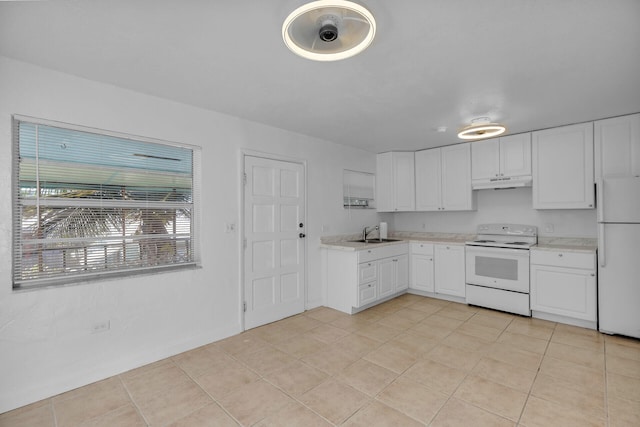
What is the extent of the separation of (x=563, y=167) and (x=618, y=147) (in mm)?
515

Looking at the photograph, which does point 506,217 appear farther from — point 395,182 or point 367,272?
point 367,272

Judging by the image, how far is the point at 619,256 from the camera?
10.4 feet

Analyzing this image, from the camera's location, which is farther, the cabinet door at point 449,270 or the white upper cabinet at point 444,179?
the white upper cabinet at point 444,179

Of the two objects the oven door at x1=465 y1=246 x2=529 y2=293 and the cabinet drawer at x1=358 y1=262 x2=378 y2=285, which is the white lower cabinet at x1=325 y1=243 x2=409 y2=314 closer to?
the cabinet drawer at x1=358 y1=262 x2=378 y2=285

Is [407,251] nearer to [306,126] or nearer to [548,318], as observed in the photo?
[548,318]

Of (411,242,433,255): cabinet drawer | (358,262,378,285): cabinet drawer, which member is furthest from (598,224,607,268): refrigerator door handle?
(358,262,378,285): cabinet drawer

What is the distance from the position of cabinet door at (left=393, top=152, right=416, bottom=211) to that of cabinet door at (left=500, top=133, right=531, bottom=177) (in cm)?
135

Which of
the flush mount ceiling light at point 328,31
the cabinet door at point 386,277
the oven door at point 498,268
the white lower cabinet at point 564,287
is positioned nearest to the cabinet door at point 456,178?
the oven door at point 498,268

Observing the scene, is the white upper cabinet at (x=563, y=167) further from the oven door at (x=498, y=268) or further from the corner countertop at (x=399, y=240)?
the corner countertop at (x=399, y=240)

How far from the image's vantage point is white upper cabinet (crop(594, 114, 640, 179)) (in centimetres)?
329

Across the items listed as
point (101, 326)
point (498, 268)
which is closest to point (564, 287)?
point (498, 268)

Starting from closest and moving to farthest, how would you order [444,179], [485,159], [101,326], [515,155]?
[101,326]
[515,155]
[485,159]
[444,179]

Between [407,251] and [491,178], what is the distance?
5.41 ft

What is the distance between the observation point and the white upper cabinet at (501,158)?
4008 mm
